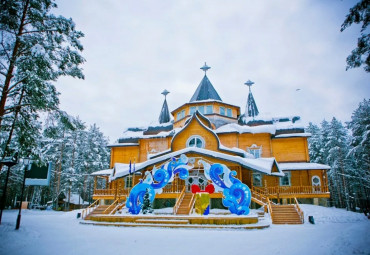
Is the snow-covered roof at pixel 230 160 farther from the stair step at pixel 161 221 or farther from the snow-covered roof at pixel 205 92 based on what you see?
the snow-covered roof at pixel 205 92

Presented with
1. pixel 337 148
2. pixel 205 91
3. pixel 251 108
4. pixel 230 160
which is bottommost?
pixel 230 160

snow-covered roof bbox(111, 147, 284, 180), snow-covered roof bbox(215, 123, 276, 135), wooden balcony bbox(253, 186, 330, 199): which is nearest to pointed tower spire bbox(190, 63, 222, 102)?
snow-covered roof bbox(215, 123, 276, 135)

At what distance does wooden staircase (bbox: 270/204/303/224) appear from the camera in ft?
51.3

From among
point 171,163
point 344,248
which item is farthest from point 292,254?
point 171,163

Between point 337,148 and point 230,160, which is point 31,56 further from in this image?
point 337,148

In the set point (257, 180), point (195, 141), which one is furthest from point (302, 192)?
point (195, 141)

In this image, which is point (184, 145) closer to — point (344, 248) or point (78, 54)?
point (78, 54)

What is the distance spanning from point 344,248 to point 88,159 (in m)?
39.7

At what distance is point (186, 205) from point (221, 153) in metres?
5.06

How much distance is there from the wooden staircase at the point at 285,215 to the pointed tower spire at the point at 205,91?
17526 millimetres

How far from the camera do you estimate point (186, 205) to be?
18.9m

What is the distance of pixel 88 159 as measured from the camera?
4119cm

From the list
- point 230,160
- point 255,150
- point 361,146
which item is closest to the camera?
point 230,160

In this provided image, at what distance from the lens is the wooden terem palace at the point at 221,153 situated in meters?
21.1
